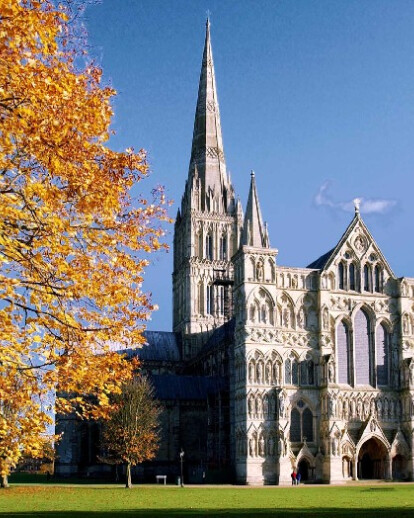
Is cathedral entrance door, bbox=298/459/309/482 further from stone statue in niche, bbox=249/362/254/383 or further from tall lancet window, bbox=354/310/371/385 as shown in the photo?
tall lancet window, bbox=354/310/371/385

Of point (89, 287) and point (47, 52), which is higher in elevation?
point (47, 52)

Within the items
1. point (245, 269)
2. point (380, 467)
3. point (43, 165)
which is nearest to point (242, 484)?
point (380, 467)

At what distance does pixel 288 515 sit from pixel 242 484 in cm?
3153

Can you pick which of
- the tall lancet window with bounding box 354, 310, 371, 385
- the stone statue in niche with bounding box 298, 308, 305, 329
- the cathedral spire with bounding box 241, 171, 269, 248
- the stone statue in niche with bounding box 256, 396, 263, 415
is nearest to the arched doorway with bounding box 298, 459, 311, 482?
the stone statue in niche with bounding box 256, 396, 263, 415

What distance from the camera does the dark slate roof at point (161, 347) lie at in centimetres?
9231

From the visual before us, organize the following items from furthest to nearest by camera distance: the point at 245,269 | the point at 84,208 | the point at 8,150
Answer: the point at 245,269
the point at 84,208
the point at 8,150

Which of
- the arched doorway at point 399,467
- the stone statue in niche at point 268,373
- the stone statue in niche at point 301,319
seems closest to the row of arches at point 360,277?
the stone statue in niche at point 301,319

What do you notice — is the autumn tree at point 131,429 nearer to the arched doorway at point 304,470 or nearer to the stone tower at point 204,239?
the arched doorway at point 304,470

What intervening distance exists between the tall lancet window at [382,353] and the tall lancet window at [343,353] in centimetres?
262

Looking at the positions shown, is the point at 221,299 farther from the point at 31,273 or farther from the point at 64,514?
the point at 31,273

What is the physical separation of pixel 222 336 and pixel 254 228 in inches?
757

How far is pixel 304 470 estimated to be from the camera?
5947 centimetres

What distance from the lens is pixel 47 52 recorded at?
14086 mm

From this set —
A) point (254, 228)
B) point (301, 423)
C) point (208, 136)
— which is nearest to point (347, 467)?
point (301, 423)
